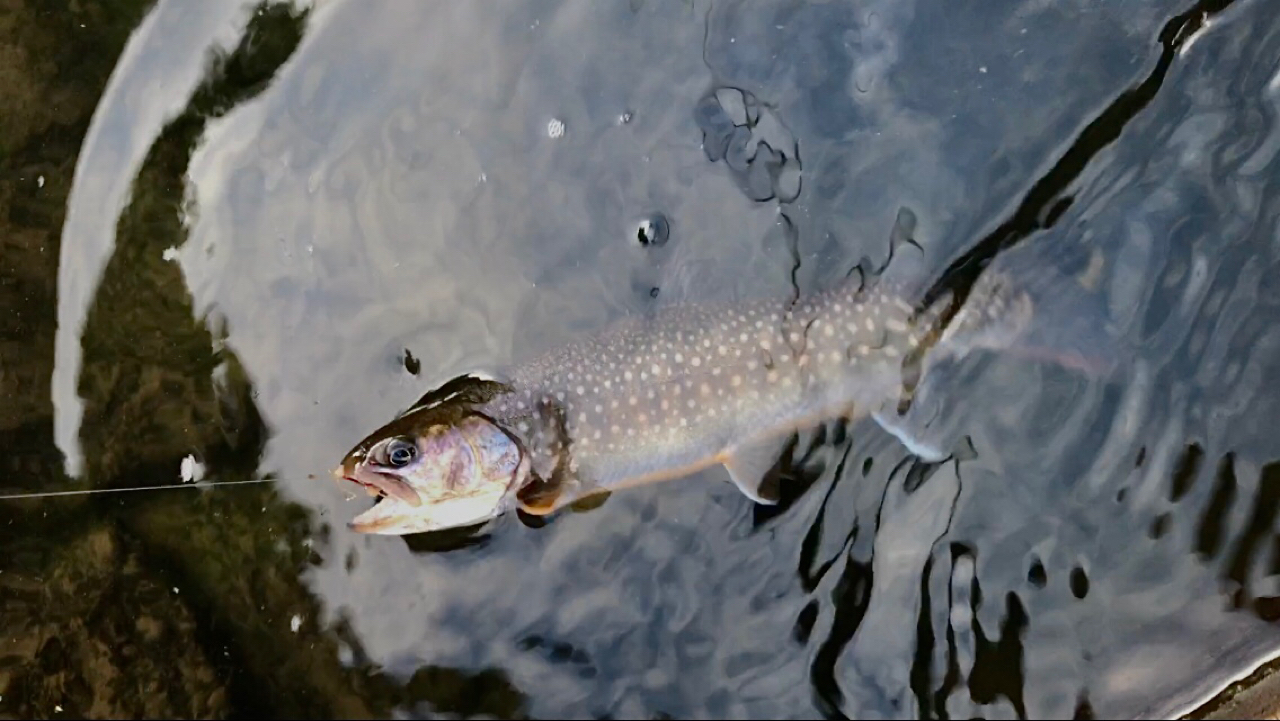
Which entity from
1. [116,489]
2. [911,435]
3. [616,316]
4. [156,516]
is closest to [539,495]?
[616,316]

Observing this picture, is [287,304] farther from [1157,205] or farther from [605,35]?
[1157,205]

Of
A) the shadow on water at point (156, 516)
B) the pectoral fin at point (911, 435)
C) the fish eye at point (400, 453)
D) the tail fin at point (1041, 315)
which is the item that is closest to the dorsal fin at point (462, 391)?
the fish eye at point (400, 453)

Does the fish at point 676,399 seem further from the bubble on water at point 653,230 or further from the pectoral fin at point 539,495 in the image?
the bubble on water at point 653,230

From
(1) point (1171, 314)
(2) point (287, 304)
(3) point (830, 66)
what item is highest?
(3) point (830, 66)

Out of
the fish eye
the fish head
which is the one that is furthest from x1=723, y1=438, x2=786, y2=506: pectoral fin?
the fish eye

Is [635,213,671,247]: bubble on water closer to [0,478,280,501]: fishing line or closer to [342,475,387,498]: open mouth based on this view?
[342,475,387,498]: open mouth

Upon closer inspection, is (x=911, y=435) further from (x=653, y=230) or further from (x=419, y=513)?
(x=419, y=513)

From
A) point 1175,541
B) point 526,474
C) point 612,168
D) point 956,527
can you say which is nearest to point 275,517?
point 526,474
